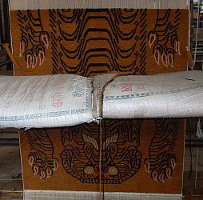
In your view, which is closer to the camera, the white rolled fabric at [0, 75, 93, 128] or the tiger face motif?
the white rolled fabric at [0, 75, 93, 128]

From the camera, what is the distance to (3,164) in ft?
7.62

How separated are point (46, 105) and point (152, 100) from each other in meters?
0.35

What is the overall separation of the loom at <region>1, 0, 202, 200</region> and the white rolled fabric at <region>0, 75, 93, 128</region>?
31cm

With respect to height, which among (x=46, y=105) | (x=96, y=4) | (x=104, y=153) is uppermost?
(x=96, y=4)

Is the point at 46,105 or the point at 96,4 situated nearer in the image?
the point at 46,105

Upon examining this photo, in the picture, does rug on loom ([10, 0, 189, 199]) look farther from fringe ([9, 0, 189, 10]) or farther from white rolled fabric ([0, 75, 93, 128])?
white rolled fabric ([0, 75, 93, 128])

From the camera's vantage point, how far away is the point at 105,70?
172cm

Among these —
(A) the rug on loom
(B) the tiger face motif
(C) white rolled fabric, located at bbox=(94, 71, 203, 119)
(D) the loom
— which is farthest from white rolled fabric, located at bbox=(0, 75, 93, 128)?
(B) the tiger face motif

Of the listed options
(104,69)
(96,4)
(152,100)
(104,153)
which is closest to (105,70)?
(104,69)

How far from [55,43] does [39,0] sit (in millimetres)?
218

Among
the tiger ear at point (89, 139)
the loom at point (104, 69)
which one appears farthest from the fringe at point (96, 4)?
the tiger ear at point (89, 139)

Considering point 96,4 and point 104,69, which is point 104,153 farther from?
point 96,4

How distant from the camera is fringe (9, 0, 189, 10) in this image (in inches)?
63.8

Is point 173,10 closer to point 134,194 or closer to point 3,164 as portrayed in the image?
point 134,194
